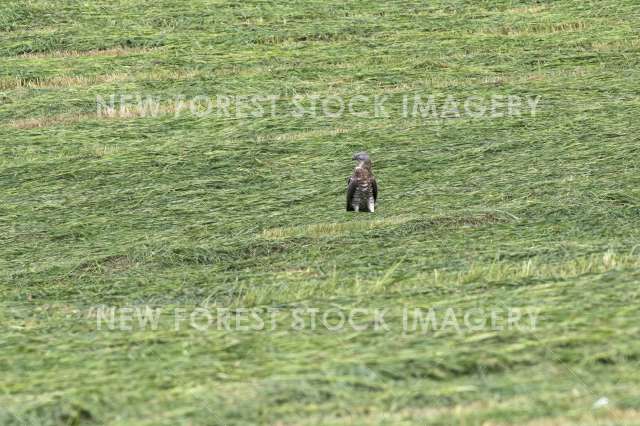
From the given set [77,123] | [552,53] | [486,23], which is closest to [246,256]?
[77,123]

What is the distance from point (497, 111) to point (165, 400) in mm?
16331

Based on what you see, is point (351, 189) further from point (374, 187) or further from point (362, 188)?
point (374, 187)

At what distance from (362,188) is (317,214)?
93 centimetres

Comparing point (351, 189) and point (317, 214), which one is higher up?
point (351, 189)

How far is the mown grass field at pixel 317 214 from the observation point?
30.6ft

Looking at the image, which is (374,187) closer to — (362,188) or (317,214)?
(362,188)

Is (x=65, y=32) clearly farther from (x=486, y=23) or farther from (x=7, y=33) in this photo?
(x=486, y=23)

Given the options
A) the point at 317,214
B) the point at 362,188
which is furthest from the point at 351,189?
the point at 317,214

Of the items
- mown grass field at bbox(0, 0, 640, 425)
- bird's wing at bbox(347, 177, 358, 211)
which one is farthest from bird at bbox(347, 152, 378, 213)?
mown grass field at bbox(0, 0, 640, 425)

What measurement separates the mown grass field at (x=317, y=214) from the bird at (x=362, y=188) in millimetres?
288

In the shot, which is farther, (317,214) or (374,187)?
(317,214)

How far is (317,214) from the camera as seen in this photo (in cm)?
1820

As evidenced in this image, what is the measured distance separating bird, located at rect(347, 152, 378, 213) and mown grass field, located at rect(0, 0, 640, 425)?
11.4 inches

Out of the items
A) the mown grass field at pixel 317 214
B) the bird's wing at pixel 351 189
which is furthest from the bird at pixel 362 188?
the mown grass field at pixel 317 214
